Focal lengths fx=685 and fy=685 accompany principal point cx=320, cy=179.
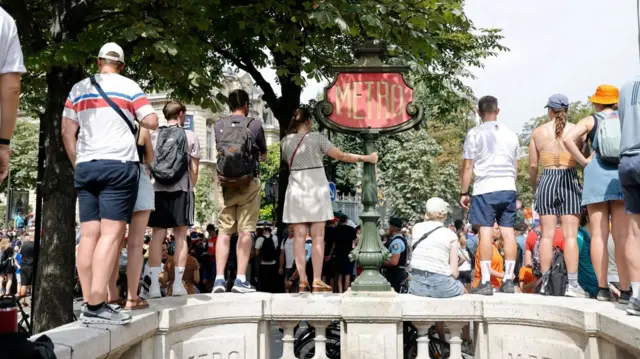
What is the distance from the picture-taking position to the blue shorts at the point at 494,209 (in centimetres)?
691

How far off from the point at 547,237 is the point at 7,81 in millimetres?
5357

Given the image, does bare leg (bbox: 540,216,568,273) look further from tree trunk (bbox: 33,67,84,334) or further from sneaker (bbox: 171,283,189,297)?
tree trunk (bbox: 33,67,84,334)

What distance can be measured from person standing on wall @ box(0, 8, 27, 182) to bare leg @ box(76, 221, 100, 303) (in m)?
1.44

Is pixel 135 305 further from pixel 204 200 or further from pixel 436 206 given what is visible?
pixel 204 200

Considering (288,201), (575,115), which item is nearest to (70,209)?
(288,201)

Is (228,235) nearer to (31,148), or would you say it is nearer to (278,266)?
(278,266)

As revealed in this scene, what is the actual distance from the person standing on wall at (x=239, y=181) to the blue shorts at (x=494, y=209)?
2.25 metres

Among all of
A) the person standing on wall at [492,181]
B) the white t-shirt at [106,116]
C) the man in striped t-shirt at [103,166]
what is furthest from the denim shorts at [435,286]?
the white t-shirt at [106,116]

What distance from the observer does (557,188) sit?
6844 millimetres

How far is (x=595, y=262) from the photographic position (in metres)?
6.29

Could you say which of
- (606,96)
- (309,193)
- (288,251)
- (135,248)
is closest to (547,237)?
(606,96)

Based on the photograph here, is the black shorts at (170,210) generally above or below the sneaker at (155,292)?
above

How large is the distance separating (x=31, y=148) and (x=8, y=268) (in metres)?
35.8

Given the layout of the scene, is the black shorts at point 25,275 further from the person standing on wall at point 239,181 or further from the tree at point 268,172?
the tree at point 268,172
